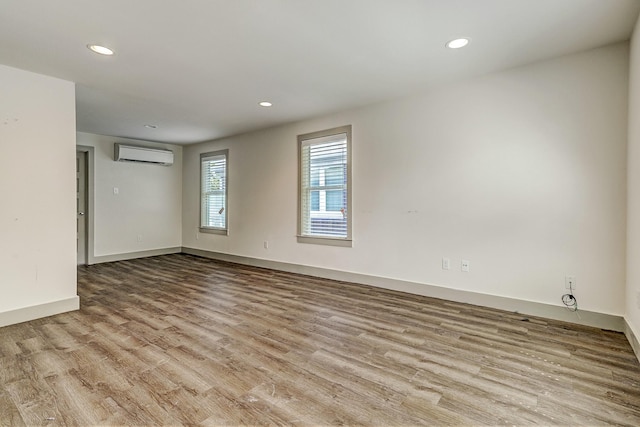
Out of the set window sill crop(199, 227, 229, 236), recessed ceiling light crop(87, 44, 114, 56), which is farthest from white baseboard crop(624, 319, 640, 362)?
window sill crop(199, 227, 229, 236)

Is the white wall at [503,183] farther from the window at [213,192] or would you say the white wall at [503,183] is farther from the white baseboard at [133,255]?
the white baseboard at [133,255]

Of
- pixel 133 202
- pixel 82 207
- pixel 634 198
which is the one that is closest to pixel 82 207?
pixel 82 207

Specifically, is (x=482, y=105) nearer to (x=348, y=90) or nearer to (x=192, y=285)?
(x=348, y=90)

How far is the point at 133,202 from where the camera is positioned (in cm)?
642

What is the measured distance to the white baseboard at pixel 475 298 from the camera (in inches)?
110

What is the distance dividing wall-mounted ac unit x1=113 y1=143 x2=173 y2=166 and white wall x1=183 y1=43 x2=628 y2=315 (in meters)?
3.50

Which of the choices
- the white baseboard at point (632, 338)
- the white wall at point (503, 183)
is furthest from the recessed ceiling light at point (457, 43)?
the white baseboard at point (632, 338)

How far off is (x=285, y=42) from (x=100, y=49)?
156 cm

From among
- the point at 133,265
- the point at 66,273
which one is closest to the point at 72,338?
the point at 66,273

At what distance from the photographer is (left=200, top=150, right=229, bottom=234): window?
6367 mm

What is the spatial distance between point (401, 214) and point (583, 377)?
2307mm

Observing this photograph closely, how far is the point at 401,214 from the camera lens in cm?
398

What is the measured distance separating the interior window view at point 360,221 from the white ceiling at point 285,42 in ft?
0.07

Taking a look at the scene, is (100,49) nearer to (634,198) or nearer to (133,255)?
(634,198)
